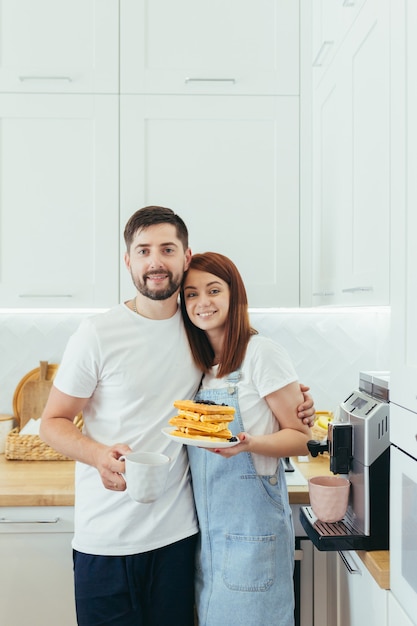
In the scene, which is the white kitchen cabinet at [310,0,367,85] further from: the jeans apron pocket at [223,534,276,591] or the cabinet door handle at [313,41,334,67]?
the jeans apron pocket at [223,534,276,591]

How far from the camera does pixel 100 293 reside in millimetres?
2055

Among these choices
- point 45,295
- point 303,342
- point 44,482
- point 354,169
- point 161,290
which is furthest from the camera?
point 303,342

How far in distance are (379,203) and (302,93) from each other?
83 cm

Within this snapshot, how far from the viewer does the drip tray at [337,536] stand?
4.36 ft

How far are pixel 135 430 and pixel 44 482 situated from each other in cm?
54

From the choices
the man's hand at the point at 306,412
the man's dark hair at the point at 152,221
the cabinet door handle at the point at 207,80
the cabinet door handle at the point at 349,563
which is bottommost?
the cabinet door handle at the point at 349,563

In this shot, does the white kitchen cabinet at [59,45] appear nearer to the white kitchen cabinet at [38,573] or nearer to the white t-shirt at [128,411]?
the white t-shirt at [128,411]

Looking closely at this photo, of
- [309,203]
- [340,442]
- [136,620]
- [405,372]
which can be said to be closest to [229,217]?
[309,203]

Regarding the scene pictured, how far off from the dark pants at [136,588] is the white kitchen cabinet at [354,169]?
81 cm

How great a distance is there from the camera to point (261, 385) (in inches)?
58.4

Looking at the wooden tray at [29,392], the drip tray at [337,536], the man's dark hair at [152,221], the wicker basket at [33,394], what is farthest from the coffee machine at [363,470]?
the wooden tray at [29,392]

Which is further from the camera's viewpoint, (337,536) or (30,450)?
(30,450)

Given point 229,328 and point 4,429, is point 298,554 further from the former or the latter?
point 4,429

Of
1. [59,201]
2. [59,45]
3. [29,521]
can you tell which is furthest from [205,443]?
[59,45]
